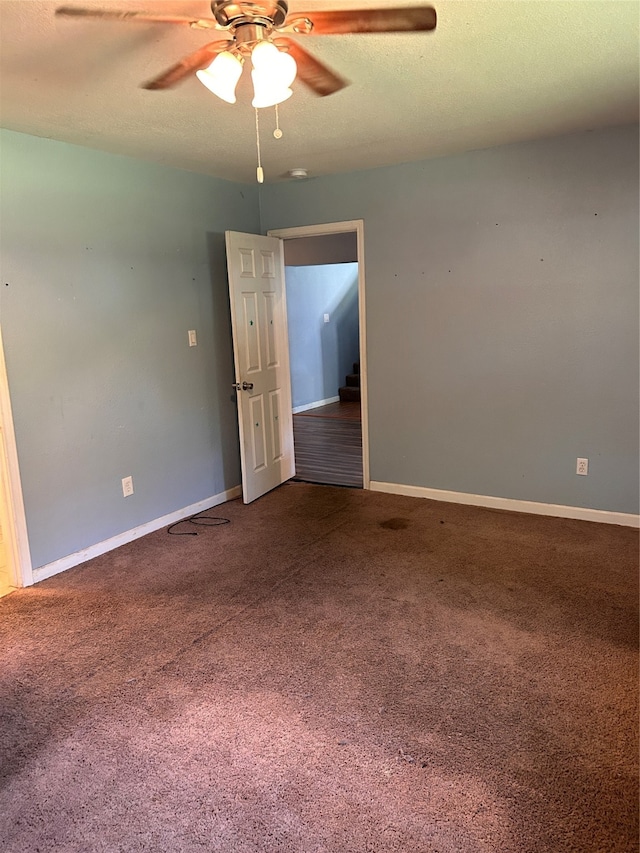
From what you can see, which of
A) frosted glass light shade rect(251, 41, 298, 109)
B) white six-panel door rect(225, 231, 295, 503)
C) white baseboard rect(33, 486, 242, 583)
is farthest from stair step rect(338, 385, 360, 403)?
frosted glass light shade rect(251, 41, 298, 109)

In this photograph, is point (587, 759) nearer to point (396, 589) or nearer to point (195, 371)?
point (396, 589)

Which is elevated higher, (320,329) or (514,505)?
(320,329)

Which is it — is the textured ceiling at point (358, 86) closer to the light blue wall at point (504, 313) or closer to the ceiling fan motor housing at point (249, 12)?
the ceiling fan motor housing at point (249, 12)

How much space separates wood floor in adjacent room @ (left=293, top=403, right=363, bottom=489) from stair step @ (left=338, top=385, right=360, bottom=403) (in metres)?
0.37

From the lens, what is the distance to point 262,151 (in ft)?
11.6

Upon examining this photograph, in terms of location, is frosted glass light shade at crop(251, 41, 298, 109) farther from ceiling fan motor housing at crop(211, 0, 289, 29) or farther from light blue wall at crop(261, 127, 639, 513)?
light blue wall at crop(261, 127, 639, 513)

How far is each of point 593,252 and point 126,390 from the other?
295 centimetres

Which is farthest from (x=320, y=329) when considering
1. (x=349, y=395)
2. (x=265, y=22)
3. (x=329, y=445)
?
(x=265, y=22)

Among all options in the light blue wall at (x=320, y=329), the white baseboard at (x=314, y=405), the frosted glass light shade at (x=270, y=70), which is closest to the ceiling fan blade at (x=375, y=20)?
the frosted glass light shade at (x=270, y=70)

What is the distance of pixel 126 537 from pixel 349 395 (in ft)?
18.2

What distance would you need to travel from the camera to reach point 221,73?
74.4 inches

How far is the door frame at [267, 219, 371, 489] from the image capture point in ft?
14.2

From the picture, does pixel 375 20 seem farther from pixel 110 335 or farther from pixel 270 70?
pixel 110 335

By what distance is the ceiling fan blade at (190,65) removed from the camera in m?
1.95
